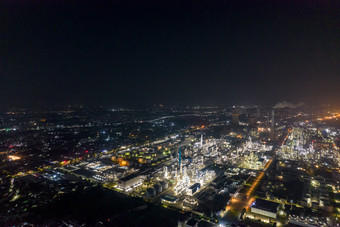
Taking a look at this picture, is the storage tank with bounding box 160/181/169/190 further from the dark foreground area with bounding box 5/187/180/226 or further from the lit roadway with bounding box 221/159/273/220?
the lit roadway with bounding box 221/159/273/220

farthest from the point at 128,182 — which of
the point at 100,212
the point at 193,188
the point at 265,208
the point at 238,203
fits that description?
the point at 265,208

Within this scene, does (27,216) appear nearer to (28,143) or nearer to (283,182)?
(283,182)

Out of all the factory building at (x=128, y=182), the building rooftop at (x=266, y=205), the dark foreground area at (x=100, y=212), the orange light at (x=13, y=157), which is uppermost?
the building rooftop at (x=266, y=205)

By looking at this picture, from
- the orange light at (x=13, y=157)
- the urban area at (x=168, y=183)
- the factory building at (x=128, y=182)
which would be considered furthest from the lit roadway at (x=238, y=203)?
the orange light at (x=13, y=157)

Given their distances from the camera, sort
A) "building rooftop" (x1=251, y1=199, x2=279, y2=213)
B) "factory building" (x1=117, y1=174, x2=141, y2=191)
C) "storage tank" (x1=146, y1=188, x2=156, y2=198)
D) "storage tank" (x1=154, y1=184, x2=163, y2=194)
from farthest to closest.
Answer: "factory building" (x1=117, y1=174, x2=141, y2=191) < "storage tank" (x1=154, y1=184, x2=163, y2=194) < "storage tank" (x1=146, y1=188, x2=156, y2=198) < "building rooftop" (x1=251, y1=199, x2=279, y2=213)

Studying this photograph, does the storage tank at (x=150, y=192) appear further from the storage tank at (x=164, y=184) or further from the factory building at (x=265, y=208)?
the factory building at (x=265, y=208)

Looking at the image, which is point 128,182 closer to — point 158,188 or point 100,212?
point 158,188

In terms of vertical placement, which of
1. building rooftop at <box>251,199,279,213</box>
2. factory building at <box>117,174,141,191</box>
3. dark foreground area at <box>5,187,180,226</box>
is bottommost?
dark foreground area at <box>5,187,180,226</box>

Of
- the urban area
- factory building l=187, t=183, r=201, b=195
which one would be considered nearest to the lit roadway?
the urban area

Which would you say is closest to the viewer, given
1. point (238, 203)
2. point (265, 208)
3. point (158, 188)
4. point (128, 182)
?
point (265, 208)

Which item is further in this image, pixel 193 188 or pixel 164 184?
pixel 164 184

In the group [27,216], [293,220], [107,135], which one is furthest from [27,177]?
[293,220]
